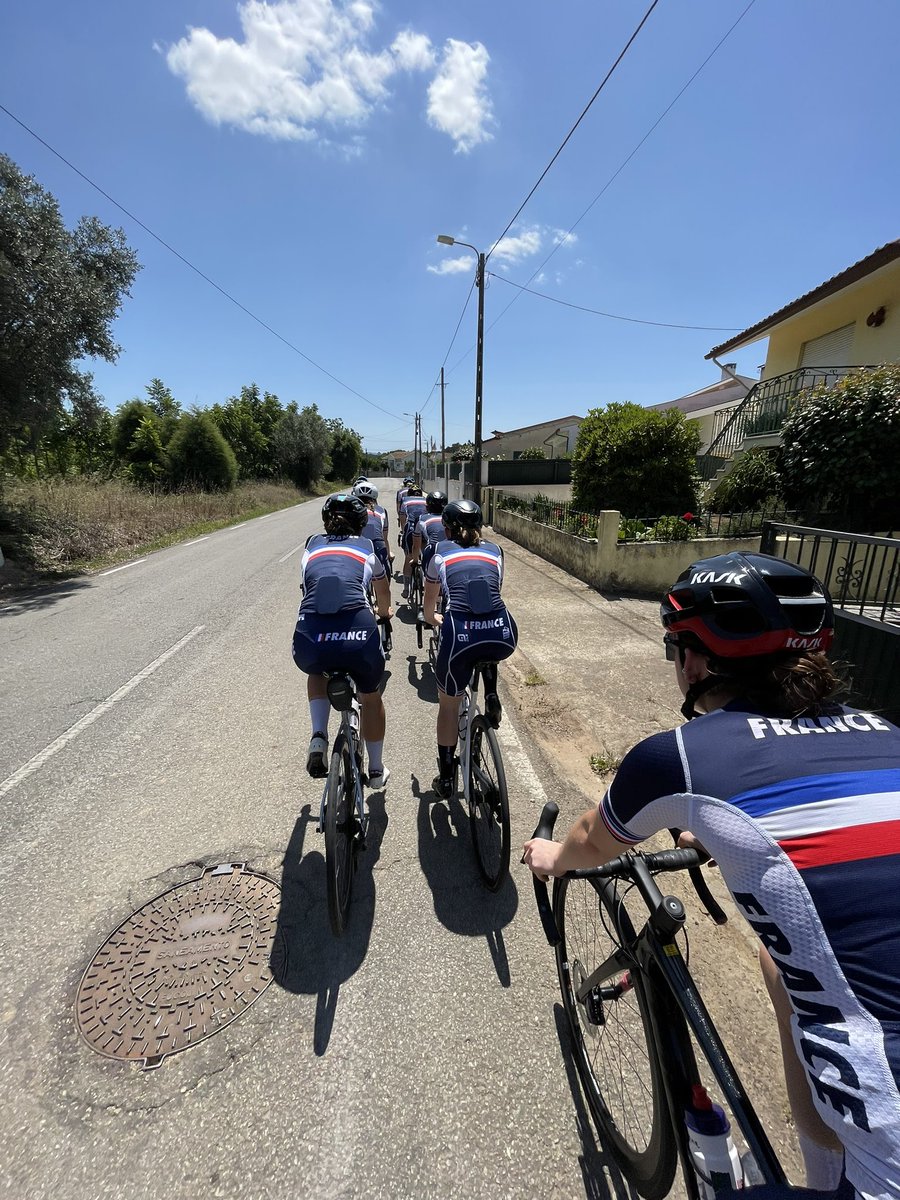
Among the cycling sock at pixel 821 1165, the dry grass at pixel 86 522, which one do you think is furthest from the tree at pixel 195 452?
the cycling sock at pixel 821 1165

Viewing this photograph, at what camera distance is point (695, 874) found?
5.26ft

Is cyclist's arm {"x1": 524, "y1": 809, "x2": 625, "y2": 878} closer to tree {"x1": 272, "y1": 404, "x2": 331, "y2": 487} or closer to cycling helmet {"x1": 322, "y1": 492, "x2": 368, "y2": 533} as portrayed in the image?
cycling helmet {"x1": 322, "y1": 492, "x2": 368, "y2": 533}

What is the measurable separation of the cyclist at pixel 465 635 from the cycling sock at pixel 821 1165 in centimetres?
184

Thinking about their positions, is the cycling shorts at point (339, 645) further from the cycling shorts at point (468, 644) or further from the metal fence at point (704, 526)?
the metal fence at point (704, 526)

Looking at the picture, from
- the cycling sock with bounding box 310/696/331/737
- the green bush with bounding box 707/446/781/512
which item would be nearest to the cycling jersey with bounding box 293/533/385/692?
the cycling sock with bounding box 310/696/331/737

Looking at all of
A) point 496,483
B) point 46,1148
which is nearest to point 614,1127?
point 46,1148

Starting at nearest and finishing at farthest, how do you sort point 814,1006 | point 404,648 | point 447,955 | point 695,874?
point 814,1006, point 695,874, point 447,955, point 404,648

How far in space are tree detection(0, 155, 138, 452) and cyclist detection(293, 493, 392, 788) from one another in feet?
34.0

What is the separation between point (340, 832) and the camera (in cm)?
242

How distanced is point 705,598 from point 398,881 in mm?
2306

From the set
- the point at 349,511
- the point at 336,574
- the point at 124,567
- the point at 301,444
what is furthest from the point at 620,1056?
the point at 301,444

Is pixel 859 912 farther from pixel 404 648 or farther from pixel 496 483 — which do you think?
pixel 496 483

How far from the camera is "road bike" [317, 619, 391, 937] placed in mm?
2238

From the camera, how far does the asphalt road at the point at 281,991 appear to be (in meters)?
1.63
